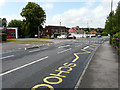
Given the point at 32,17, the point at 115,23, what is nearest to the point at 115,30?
the point at 115,23

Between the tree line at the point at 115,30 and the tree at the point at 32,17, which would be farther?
the tree at the point at 32,17

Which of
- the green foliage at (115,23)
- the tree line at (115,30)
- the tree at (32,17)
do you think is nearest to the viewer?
the tree line at (115,30)

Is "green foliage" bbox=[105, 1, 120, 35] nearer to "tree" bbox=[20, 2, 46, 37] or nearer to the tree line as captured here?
the tree line

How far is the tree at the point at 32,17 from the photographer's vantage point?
5053cm


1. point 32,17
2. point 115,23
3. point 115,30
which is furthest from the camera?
point 32,17

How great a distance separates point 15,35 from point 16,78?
44.6 metres

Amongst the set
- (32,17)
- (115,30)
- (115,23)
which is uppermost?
(32,17)

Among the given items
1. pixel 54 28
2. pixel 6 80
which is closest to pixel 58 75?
pixel 6 80

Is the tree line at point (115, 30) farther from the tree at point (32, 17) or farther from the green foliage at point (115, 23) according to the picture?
the tree at point (32, 17)

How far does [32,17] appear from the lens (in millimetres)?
51219

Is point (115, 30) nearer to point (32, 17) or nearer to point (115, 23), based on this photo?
point (115, 23)

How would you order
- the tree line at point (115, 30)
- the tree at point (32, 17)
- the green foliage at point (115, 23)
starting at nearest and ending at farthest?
1. the tree line at point (115, 30)
2. the green foliage at point (115, 23)
3. the tree at point (32, 17)

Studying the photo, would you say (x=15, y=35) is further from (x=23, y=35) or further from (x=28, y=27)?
(x=23, y=35)

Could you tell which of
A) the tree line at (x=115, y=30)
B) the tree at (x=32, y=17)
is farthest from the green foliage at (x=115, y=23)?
the tree at (x=32, y=17)
